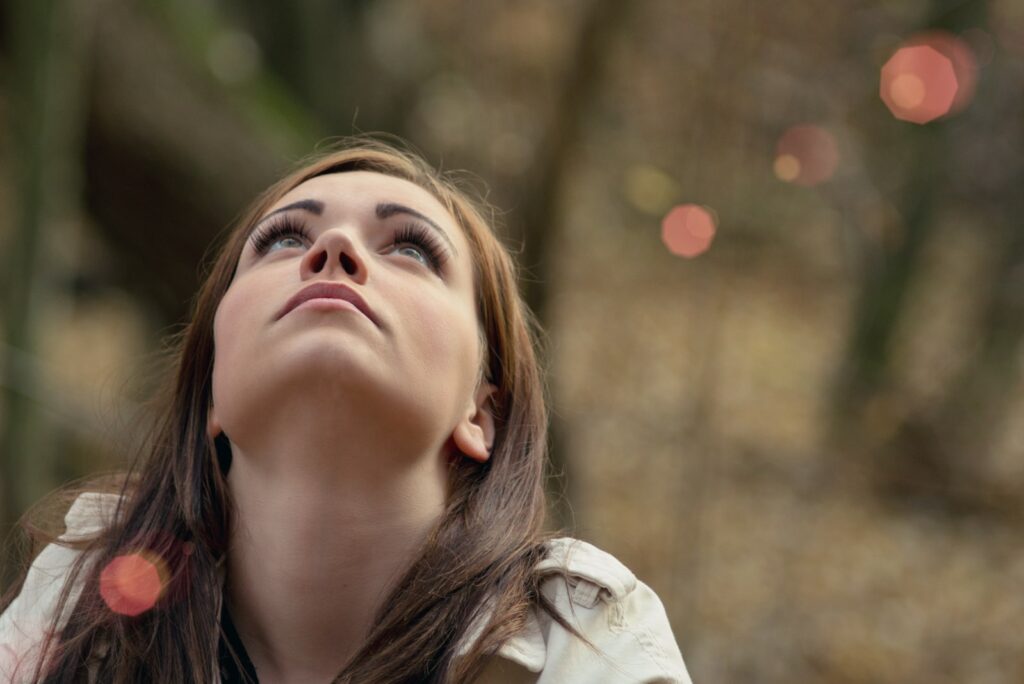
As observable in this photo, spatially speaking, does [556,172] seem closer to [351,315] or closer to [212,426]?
[212,426]

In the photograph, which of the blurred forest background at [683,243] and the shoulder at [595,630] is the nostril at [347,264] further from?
the blurred forest background at [683,243]

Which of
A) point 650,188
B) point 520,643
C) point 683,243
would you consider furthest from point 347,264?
point 683,243

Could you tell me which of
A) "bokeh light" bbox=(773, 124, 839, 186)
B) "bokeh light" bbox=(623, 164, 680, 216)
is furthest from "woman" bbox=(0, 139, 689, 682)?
"bokeh light" bbox=(773, 124, 839, 186)

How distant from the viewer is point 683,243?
14.0 ft

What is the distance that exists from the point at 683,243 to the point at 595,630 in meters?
2.71

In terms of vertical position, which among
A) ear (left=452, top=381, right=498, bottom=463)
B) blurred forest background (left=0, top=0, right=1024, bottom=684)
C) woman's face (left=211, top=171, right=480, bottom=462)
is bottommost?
blurred forest background (left=0, top=0, right=1024, bottom=684)

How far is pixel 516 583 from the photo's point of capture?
171 cm

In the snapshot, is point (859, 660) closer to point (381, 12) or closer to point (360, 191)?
point (381, 12)

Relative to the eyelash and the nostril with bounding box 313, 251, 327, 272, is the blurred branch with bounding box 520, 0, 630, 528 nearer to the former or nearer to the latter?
the eyelash

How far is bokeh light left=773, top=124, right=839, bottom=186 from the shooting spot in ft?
17.9

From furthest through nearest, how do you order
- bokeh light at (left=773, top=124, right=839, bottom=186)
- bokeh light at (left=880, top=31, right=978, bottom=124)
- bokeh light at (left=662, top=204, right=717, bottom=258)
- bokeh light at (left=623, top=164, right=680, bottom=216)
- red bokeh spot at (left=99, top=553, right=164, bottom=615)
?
bokeh light at (left=773, top=124, right=839, bottom=186) < bokeh light at (left=880, top=31, right=978, bottom=124) < bokeh light at (left=662, top=204, right=717, bottom=258) < bokeh light at (left=623, top=164, right=680, bottom=216) < red bokeh spot at (left=99, top=553, right=164, bottom=615)

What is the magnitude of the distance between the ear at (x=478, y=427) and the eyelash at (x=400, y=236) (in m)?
0.21

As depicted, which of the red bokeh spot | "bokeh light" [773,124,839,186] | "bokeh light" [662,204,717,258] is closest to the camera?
the red bokeh spot

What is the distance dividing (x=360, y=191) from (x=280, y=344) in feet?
1.05
